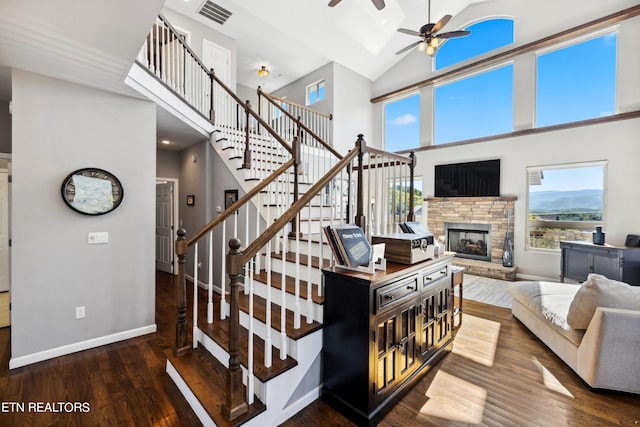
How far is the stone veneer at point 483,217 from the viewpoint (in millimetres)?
5801

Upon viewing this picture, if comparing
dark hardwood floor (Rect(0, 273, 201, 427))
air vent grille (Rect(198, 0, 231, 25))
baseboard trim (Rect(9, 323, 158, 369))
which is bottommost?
dark hardwood floor (Rect(0, 273, 201, 427))

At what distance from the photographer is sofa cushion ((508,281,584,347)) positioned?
8.09ft

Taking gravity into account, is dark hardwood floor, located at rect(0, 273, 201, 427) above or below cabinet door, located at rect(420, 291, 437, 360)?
below

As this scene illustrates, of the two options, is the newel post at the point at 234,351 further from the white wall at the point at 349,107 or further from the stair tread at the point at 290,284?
the white wall at the point at 349,107

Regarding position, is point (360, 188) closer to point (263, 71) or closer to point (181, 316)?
point (181, 316)

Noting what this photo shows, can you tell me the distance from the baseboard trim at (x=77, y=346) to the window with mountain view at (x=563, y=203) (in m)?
6.83

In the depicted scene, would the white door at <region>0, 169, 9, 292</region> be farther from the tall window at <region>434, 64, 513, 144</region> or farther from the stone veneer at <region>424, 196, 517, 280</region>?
the tall window at <region>434, 64, 513, 144</region>

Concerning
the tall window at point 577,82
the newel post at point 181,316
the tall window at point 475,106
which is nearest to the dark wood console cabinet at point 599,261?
the tall window at point 577,82

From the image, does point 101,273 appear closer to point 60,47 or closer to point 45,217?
point 45,217

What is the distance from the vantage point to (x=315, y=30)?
20.9ft

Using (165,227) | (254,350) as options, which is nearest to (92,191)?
(254,350)

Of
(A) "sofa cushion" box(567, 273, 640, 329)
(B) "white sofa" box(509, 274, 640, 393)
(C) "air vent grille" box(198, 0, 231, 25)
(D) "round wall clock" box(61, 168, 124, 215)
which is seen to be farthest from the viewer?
(C) "air vent grille" box(198, 0, 231, 25)

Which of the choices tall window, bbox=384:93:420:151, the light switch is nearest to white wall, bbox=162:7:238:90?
tall window, bbox=384:93:420:151

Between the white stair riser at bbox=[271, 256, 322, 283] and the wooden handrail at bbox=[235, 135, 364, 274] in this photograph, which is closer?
the wooden handrail at bbox=[235, 135, 364, 274]
